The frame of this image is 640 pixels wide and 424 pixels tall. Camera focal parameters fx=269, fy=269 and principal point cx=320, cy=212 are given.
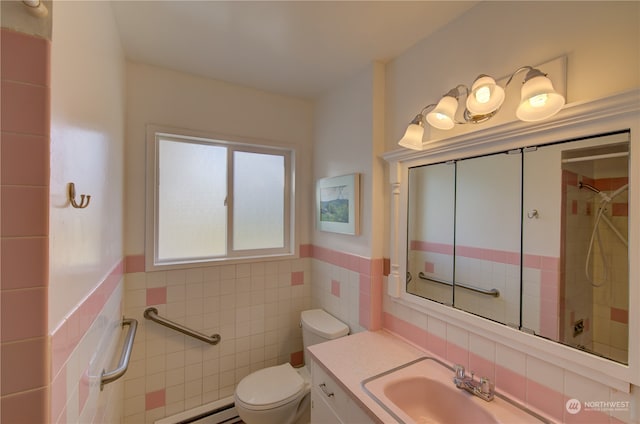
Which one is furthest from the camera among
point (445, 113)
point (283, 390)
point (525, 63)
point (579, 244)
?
point (283, 390)

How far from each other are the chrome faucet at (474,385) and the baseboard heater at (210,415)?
5.02 ft

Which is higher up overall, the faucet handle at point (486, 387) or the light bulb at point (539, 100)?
the light bulb at point (539, 100)

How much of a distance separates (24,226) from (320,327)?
1.59 meters

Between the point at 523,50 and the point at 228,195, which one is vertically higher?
the point at 523,50

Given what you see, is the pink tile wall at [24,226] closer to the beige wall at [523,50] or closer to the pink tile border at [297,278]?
the beige wall at [523,50]

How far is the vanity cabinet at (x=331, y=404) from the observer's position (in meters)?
1.09

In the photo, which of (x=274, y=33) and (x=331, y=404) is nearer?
(x=331, y=404)

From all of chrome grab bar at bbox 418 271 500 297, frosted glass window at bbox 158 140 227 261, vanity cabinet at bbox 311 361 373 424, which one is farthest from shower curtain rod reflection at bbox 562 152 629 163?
frosted glass window at bbox 158 140 227 261

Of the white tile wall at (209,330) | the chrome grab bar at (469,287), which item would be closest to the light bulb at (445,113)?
the chrome grab bar at (469,287)

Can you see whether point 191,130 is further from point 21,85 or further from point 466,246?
point 466,246

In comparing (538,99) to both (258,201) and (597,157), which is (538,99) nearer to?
(597,157)

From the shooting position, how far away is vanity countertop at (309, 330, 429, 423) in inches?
42.7

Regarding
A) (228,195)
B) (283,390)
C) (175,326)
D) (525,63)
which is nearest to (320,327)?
(283,390)

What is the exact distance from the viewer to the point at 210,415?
1.80 metres
